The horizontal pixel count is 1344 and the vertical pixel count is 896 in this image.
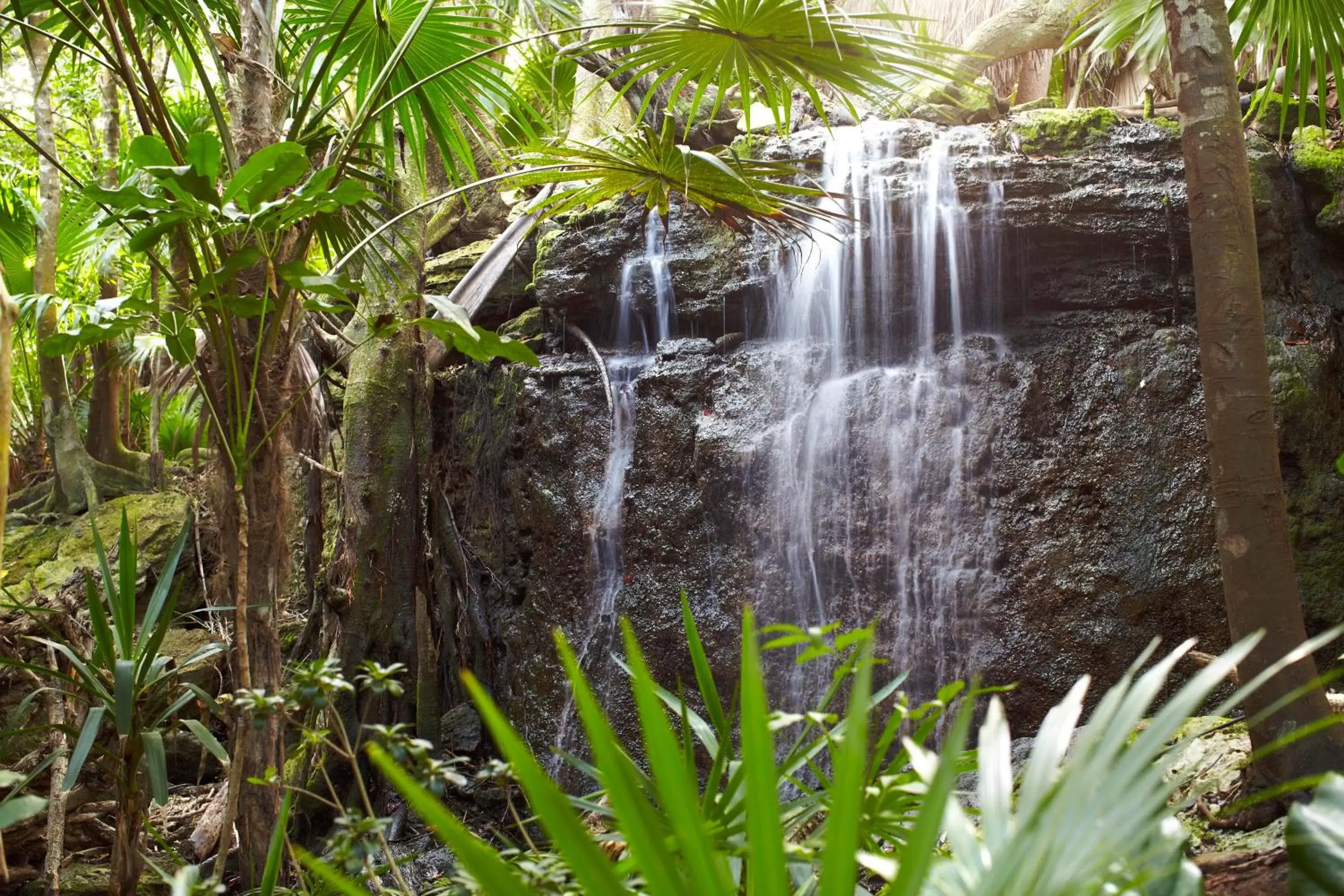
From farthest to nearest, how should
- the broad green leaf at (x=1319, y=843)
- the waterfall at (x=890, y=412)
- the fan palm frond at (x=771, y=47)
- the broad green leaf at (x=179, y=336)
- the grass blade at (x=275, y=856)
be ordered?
the waterfall at (x=890, y=412) < the fan palm frond at (x=771, y=47) < the broad green leaf at (x=179, y=336) < the grass blade at (x=275, y=856) < the broad green leaf at (x=1319, y=843)

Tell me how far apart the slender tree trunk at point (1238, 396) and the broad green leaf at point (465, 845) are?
7.46 feet

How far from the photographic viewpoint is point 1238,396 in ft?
8.50

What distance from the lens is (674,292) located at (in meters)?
6.27

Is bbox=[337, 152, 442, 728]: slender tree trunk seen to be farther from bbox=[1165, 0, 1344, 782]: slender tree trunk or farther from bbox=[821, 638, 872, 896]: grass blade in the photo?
bbox=[821, 638, 872, 896]: grass blade

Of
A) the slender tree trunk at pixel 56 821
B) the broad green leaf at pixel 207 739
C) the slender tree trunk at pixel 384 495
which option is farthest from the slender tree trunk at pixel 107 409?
the broad green leaf at pixel 207 739

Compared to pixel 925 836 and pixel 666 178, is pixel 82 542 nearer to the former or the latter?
pixel 666 178

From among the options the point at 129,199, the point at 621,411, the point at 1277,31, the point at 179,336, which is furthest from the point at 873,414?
the point at 129,199

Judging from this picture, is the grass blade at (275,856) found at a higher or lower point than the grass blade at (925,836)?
lower

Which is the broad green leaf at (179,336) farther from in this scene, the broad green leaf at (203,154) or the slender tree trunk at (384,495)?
the slender tree trunk at (384,495)

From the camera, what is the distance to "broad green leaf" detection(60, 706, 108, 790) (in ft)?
6.32

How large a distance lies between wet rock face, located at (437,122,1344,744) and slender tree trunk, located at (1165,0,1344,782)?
255cm

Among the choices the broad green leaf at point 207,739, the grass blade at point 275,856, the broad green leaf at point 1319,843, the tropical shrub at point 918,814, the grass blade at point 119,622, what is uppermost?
the tropical shrub at point 918,814

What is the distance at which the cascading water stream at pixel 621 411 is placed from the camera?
226 inches

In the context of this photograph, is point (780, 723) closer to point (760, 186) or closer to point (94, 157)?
point (760, 186)
